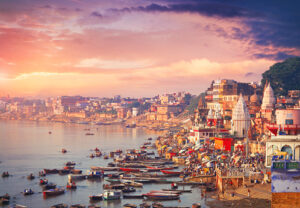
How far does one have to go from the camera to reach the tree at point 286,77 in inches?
2422

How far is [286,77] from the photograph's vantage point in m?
61.6

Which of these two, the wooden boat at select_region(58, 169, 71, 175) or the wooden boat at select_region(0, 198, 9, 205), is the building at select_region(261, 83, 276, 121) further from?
the wooden boat at select_region(0, 198, 9, 205)

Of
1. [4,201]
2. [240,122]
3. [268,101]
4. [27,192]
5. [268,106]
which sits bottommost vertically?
[4,201]

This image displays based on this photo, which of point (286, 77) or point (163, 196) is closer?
point (163, 196)

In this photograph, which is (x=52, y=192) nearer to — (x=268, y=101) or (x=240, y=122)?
(x=240, y=122)

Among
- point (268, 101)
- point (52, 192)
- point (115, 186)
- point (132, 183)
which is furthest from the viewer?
point (268, 101)

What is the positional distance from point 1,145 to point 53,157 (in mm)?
19870

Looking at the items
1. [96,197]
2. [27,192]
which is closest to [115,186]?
[96,197]

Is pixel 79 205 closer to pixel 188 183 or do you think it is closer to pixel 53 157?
pixel 188 183

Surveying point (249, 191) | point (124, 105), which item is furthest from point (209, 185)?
point (124, 105)

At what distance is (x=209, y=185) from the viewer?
2827 cm

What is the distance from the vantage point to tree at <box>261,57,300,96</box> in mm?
61531

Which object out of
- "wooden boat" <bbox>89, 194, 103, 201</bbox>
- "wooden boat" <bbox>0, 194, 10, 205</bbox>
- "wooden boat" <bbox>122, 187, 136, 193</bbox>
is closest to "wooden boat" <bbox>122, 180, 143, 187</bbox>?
"wooden boat" <bbox>122, 187, 136, 193</bbox>

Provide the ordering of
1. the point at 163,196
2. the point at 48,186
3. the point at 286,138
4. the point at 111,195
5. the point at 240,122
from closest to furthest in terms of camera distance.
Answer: the point at 286,138 → the point at 163,196 → the point at 111,195 → the point at 48,186 → the point at 240,122
